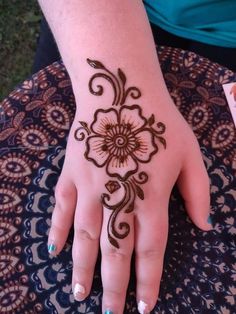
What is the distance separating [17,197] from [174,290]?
0.29 meters

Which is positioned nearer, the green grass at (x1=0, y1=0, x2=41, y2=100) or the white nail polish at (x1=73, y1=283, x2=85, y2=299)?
the white nail polish at (x1=73, y1=283, x2=85, y2=299)

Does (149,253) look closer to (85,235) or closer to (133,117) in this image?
(85,235)

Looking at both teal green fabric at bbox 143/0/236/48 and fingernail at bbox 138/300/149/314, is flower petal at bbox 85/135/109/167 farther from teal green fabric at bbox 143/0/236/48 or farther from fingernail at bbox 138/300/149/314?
teal green fabric at bbox 143/0/236/48

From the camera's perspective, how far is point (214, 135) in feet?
2.84

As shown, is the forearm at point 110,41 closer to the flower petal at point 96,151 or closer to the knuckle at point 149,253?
the flower petal at point 96,151

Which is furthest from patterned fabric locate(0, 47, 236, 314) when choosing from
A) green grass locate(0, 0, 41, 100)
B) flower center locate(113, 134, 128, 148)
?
green grass locate(0, 0, 41, 100)

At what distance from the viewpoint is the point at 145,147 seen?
75 centimetres

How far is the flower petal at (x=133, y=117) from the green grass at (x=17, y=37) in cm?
98

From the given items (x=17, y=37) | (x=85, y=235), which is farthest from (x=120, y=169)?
(x=17, y=37)

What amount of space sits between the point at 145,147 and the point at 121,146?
1.4 inches

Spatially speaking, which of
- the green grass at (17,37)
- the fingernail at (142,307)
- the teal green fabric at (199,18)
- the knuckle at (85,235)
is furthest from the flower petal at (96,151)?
the green grass at (17,37)

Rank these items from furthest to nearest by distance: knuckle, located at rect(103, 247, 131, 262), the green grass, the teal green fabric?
1. the green grass
2. the teal green fabric
3. knuckle, located at rect(103, 247, 131, 262)

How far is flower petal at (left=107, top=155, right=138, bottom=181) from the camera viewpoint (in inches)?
29.3

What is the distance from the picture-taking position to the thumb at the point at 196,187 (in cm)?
78
